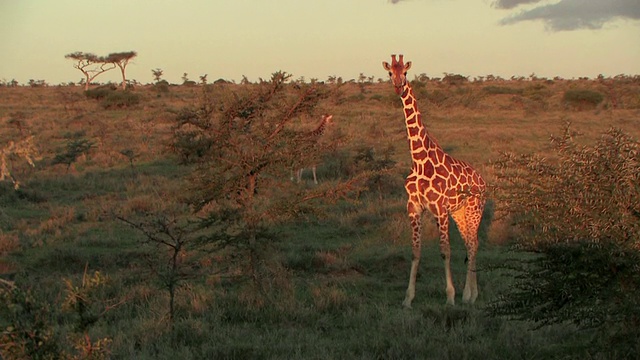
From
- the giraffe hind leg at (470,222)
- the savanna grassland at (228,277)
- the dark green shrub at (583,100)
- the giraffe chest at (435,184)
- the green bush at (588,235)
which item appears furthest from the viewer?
the dark green shrub at (583,100)

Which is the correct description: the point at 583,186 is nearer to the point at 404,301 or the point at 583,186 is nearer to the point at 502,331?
the point at 502,331

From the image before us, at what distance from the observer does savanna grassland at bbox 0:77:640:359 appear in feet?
19.7

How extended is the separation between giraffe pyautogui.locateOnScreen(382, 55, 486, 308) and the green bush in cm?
323

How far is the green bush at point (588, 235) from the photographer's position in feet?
15.5

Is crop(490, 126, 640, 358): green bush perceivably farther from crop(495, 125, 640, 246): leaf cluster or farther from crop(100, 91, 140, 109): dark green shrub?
crop(100, 91, 140, 109): dark green shrub

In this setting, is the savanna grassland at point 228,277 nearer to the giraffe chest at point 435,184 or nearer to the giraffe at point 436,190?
the giraffe at point 436,190

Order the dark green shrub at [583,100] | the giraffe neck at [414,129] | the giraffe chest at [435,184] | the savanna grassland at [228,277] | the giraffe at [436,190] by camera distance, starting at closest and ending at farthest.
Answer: the savanna grassland at [228,277], the giraffe at [436,190], the giraffe chest at [435,184], the giraffe neck at [414,129], the dark green shrub at [583,100]

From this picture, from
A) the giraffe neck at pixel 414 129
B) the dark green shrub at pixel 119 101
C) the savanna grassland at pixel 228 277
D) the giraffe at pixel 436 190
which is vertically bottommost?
the savanna grassland at pixel 228 277

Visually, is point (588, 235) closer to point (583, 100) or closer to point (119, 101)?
point (119, 101)

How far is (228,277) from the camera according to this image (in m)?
8.17

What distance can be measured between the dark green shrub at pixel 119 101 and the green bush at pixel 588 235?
35346 millimetres

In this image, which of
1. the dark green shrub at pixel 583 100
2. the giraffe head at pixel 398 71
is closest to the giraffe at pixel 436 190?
the giraffe head at pixel 398 71

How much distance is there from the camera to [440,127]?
101 ft

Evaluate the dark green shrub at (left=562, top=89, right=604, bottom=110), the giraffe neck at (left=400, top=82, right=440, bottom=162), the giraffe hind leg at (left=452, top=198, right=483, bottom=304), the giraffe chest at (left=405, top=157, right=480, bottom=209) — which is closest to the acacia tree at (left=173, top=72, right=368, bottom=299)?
the giraffe chest at (left=405, top=157, right=480, bottom=209)
